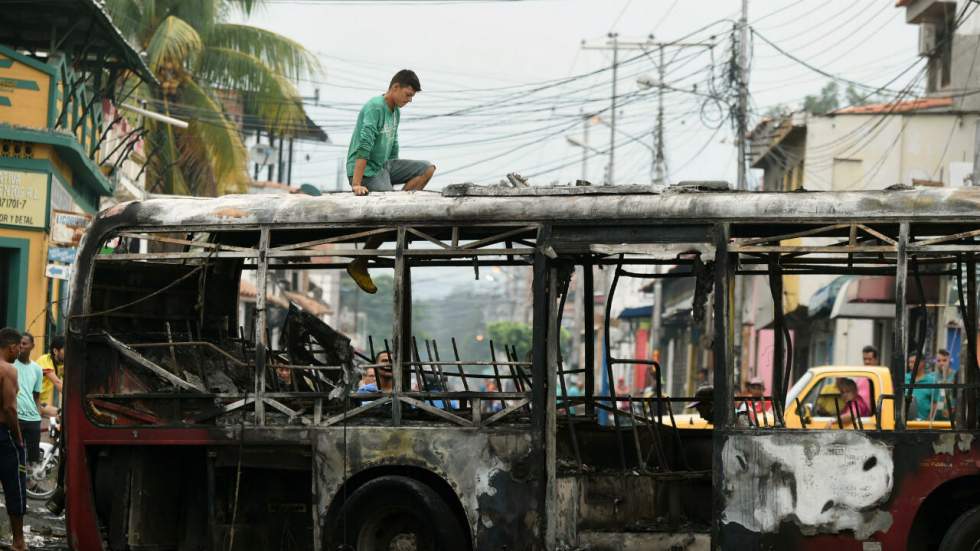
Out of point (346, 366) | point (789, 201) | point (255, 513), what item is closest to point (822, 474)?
point (789, 201)

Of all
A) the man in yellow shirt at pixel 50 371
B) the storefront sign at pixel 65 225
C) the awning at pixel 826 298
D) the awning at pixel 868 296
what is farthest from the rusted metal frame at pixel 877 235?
the awning at pixel 826 298

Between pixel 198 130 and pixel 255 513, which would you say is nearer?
pixel 255 513

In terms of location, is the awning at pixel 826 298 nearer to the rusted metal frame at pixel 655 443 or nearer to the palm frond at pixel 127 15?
the palm frond at pixel 127 15

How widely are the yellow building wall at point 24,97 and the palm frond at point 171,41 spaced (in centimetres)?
796

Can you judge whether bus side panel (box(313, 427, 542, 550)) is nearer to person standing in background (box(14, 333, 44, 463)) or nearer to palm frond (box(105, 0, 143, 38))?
person standing in background (box(14, 333, 44, 463))

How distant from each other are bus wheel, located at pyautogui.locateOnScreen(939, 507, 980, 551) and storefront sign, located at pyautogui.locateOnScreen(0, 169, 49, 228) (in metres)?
15.5

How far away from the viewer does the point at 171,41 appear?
98.5ft

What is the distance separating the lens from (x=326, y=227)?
417 inches

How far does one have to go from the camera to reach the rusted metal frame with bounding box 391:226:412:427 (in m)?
10.1

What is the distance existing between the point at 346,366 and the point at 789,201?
122 inches

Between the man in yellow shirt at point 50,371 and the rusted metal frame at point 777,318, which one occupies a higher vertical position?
the rusted metal frame at point 777,318

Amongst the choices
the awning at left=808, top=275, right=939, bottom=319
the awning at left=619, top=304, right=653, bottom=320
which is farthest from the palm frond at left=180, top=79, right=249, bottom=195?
the awning at left=619, top=304, right=653, bottom=320

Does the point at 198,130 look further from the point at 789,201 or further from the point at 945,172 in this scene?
the point at 789,201

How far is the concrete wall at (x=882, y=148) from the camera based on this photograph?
33812 mm
